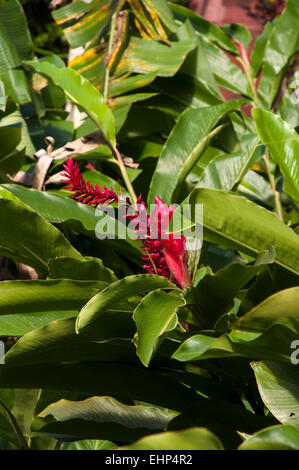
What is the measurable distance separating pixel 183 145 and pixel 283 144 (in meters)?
0.28

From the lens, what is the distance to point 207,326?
774 millimetres

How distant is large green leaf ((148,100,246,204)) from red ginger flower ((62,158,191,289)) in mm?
253

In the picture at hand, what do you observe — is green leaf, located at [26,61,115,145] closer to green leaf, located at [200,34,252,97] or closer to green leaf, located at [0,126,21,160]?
green leaf, located at [0,126,21,160]

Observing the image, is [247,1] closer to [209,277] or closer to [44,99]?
[44,99]

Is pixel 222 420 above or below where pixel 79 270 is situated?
below

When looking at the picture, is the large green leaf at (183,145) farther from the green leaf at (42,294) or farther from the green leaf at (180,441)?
the green leaf at (180,441)

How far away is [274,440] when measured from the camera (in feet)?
1.71

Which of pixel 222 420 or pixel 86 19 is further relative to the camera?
pixel 86 19

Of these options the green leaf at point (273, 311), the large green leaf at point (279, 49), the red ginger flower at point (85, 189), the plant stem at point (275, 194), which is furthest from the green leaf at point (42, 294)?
the large green leaf at point (279, 49)

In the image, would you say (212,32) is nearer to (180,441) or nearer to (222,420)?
(222,420)

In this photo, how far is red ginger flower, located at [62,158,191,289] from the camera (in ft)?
2.34

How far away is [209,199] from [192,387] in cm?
29

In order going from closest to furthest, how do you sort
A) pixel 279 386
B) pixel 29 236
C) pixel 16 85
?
pixel 279 386, pixel 29 236, pixel 16 85

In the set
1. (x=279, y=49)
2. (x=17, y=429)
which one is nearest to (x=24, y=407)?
(x=17, y=429)
